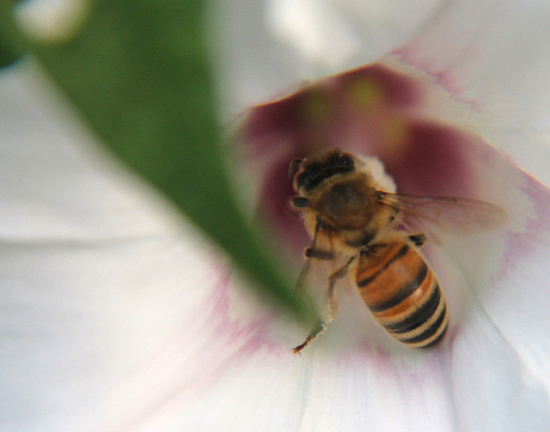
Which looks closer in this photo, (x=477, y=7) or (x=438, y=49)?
(x=477, y=7)

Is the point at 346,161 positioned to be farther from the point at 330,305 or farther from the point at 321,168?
the point at 330,305

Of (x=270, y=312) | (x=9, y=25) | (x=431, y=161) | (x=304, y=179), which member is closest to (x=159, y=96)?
(x=9, y=25)

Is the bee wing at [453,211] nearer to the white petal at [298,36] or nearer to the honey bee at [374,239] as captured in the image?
the honey bee at [374,239]

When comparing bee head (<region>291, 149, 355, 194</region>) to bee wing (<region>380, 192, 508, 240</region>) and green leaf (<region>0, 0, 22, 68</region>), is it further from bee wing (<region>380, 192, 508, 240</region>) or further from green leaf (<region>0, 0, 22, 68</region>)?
green leaf (<region>0, 0, 22, 68</region>)

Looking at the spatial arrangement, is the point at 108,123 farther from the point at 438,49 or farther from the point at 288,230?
the point at 288,230

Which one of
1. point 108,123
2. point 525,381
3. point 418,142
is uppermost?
point 418,142

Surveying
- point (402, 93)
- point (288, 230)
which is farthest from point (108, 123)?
point (288, 230)
